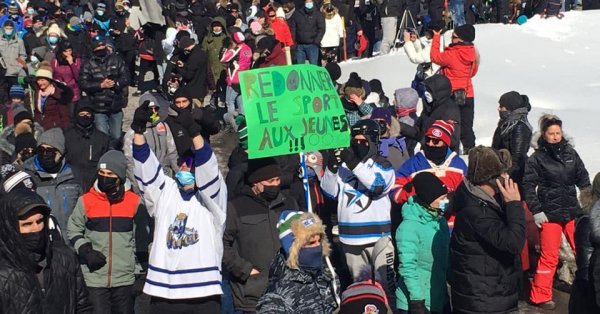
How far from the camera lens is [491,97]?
15898 mm

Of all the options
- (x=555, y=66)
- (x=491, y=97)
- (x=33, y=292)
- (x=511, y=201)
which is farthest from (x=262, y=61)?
(x=33, y=292)

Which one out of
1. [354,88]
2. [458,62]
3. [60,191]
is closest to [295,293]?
[60,191]

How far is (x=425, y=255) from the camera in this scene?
22.6 ft

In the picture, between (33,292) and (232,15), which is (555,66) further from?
(33,292)

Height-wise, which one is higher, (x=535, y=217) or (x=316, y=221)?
(x=316, y=221)

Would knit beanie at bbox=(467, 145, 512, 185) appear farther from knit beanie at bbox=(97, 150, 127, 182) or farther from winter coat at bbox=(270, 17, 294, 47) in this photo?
winter coat at bbox=(270, 17, 294, 47)

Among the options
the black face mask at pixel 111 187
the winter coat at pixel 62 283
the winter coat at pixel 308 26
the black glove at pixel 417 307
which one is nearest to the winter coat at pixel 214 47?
the winter coat at pixel 308 26

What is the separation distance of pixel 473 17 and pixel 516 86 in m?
7.41

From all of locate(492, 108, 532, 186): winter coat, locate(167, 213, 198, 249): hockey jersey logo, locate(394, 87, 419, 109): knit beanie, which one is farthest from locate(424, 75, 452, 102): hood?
locate(167, 213, 198, 249): hockey jersey logo

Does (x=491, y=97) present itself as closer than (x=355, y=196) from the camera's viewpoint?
No

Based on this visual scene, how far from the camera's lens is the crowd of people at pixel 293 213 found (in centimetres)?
567

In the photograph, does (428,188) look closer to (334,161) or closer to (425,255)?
(425,255)

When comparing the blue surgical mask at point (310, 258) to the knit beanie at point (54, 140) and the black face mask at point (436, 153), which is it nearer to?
the black face mask at point (436, 153)

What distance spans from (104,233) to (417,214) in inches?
90.2
